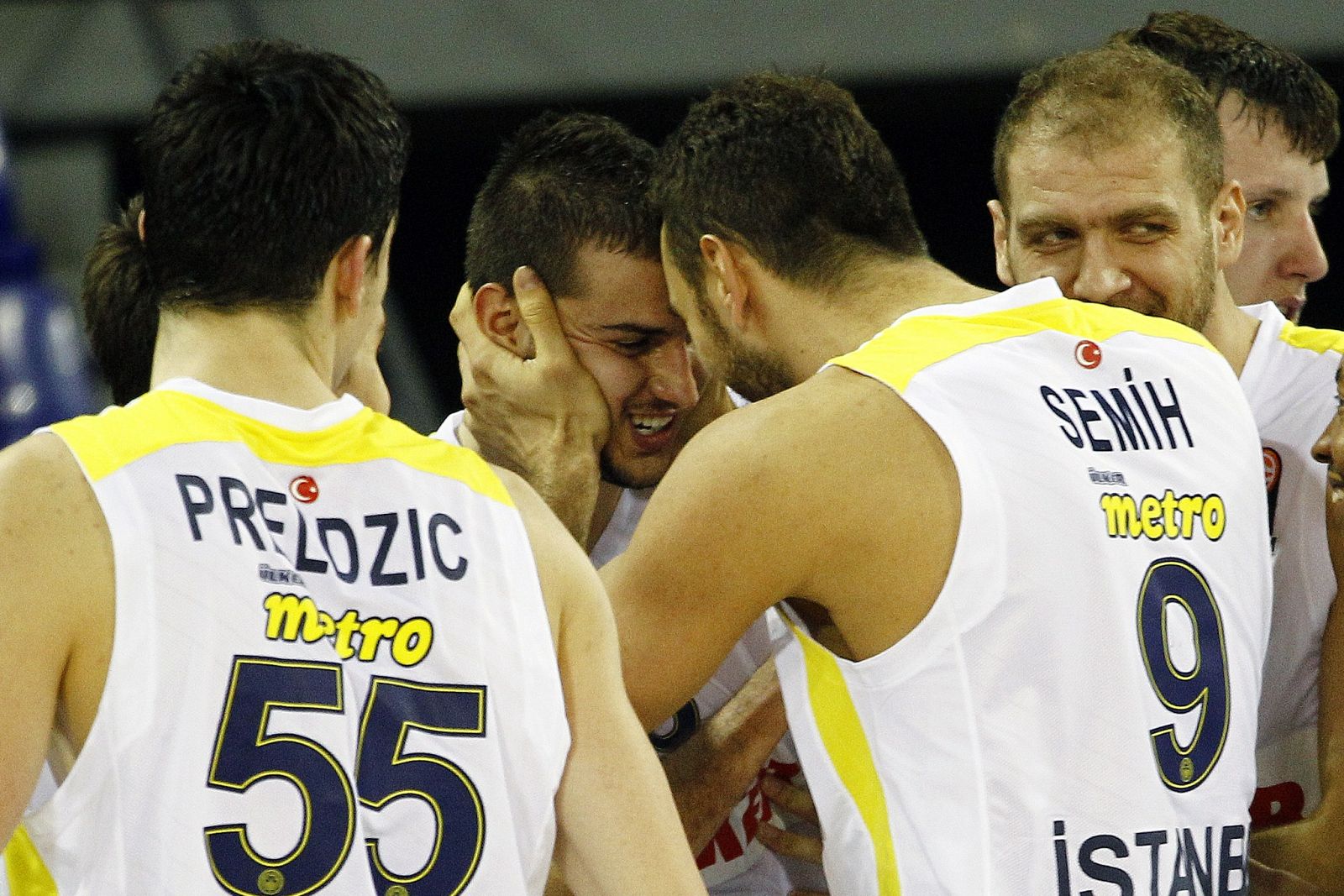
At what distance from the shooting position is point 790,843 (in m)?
3.05

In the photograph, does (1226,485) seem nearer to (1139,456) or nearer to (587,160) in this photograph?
(1139,456)

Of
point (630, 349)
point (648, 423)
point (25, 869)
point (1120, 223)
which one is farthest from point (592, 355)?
point (25, 869)

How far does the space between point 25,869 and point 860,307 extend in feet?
5.00

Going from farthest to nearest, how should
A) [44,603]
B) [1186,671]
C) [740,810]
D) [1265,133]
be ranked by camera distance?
[1265,133], [740,810], [1186,671], [44,603]

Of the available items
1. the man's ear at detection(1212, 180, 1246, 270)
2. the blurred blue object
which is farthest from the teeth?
the blurred blue object

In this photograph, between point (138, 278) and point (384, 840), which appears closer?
point (384, 840)

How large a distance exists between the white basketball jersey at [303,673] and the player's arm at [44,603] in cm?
3

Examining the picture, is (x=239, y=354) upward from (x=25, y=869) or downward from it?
upward

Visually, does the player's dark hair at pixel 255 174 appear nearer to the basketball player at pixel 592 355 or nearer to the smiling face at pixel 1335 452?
the basketball player at pixel 592 355

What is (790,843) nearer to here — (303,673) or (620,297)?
(620,297)

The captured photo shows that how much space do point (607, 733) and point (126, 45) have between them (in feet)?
26.2

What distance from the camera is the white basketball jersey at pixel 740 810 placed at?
10.6 ft

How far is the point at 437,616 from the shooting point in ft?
6.86

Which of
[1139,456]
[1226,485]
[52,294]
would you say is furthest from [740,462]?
[52,294]
